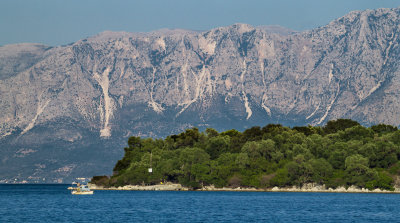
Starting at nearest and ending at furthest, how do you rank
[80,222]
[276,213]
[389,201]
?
[80,222] → [276,213] → [389,201]

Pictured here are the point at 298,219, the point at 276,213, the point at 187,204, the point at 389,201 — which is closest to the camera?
the point at 298,219

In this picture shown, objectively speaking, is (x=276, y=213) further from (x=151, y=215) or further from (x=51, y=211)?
(x=51, y=211)

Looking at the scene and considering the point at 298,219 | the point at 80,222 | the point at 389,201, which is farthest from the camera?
the point at 389,201

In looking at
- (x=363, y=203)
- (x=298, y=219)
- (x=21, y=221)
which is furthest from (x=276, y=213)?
(x=21, y=221)

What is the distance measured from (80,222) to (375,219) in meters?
55.3

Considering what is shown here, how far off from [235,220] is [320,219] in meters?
16.7

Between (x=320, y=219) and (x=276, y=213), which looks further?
(x=276, y=213)

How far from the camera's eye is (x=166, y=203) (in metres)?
178

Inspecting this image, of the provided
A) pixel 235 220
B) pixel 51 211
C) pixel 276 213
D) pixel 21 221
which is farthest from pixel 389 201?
pixel 21 221

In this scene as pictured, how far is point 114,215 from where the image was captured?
140 meters

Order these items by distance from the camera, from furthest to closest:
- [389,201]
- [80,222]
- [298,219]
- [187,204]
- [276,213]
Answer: [389,201] < [187,204] < [276,213] < [298,219] < [80,222]

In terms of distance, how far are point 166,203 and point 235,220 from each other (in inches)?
2000

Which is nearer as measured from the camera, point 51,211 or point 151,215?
point 151,215

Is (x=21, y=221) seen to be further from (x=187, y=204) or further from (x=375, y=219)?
(x=375, y=219)
